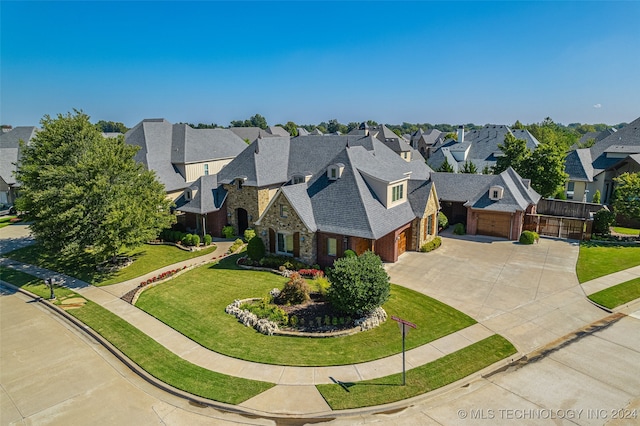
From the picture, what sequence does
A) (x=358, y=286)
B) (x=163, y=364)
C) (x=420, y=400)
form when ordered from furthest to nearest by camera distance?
(x=358, y=286) < (x=163, y=364) < (x=420, y=400)

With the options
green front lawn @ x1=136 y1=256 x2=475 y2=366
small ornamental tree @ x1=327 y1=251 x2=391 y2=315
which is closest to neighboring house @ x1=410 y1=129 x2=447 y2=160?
green front lawn @ x1=136 y1=256 x2=475 y2=366

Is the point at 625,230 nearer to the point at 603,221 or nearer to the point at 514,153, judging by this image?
the point at 603,221

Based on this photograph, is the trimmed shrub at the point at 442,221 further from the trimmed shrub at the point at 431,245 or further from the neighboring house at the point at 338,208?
the trimmed shrub at the point at 431,245

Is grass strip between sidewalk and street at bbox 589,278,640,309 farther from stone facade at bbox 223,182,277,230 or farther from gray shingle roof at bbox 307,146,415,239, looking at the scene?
stone facade at bbox 223,182,277,230

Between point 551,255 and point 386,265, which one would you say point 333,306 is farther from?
point 551,255

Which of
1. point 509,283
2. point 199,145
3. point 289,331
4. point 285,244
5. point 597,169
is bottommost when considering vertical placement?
point 289,331

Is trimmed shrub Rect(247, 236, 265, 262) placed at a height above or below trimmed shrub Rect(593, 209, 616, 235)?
below

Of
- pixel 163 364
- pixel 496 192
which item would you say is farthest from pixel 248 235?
pixel 496 192

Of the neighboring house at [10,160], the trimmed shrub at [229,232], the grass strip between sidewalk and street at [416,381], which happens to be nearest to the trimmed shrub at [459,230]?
the grass strip between sidewalk and street at [416,381]
